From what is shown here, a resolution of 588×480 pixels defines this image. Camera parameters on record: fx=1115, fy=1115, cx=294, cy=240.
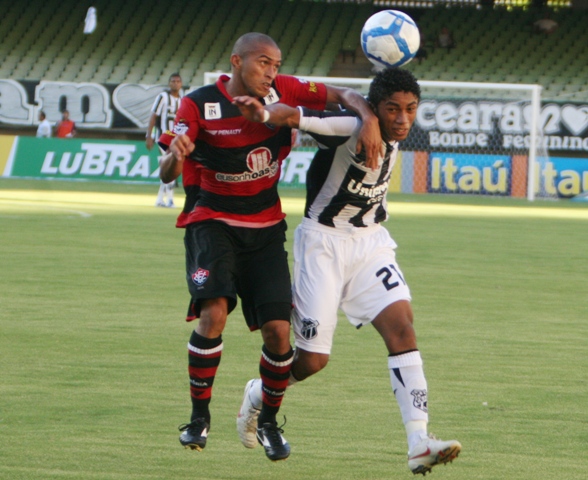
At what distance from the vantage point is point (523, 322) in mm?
8984

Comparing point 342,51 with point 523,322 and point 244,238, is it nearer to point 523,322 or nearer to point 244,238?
point 523,322

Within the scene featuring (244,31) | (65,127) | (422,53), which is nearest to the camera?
(65,127)

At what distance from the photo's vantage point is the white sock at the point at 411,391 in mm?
4793

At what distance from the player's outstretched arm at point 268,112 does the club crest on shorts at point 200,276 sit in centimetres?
77

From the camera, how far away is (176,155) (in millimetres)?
4926

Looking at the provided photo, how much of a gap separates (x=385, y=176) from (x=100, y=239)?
943cm

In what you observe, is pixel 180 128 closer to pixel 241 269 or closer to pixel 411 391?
pixel 241 269

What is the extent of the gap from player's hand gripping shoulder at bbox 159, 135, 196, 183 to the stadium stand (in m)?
29.7

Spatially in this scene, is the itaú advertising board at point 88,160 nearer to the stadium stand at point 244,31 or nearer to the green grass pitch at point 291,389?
the stadium stand at point 244,31

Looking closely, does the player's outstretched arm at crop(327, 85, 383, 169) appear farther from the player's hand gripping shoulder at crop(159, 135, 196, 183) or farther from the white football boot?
the white football boot

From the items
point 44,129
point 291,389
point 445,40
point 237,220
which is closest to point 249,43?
point 237,220

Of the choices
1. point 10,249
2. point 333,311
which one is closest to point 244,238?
point 333,311

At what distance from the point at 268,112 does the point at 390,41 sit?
61.4 inches

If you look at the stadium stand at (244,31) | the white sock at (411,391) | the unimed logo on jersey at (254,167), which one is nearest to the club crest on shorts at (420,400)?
the white sock at (411,391)
